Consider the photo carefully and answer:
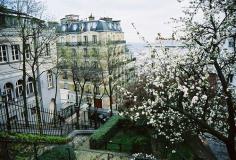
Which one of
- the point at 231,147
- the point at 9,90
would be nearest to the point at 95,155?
the point at 231,147

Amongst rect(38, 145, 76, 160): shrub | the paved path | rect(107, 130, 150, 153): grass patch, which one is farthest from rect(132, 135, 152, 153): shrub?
rect(38, 145, 76, 160): shrub

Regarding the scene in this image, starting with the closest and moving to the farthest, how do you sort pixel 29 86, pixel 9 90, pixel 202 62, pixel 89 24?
pixel 202 62, pixel 9 90, pixel 29 86, pixel 89 24

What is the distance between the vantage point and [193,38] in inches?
439

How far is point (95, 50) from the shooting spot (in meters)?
44.7

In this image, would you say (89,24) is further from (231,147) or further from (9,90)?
(231,147)

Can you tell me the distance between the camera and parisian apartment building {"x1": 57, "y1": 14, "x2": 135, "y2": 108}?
43.7 meters

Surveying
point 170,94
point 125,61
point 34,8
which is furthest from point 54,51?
point 170,94

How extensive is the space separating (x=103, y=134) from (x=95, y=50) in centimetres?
2683

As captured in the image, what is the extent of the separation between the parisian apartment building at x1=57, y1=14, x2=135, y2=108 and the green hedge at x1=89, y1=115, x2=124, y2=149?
19374 mm

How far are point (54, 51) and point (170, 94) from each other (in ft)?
76.1

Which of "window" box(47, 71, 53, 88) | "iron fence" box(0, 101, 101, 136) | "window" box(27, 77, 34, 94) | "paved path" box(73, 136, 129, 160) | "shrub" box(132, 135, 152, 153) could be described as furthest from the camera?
"window" box(47, 71, 53, 88)

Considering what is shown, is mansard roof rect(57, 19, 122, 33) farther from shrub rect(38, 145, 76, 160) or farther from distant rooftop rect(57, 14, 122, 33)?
shrub rect(38, 145, 76, 160)

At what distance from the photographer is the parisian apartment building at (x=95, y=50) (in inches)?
1720

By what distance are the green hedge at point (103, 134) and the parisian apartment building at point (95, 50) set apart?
1937 centimetres
